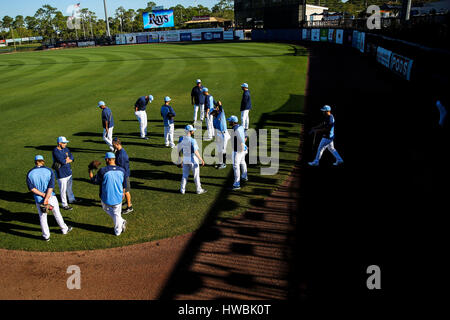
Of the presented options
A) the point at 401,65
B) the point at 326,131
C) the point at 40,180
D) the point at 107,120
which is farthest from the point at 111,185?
the point at 401,65

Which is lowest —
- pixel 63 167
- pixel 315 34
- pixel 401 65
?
pixel 63 167

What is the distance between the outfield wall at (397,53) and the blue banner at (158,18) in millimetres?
35884

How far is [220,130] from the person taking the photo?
36.0ft

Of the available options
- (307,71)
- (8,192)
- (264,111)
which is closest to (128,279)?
(8,192)

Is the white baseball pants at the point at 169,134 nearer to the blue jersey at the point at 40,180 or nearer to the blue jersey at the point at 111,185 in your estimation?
the blue jersey at the point at 111,185

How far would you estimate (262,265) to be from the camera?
6.41 meters

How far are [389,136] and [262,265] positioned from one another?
9106 mm

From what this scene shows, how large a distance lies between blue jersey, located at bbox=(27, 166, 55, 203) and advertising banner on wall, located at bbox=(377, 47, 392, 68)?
2395cm

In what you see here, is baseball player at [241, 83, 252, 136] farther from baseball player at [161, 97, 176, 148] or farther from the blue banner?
the blue banner

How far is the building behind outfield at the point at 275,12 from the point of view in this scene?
187 feet

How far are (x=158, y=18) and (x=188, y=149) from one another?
7270cm

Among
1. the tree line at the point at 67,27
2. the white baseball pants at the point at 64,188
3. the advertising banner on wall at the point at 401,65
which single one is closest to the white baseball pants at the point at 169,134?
the white baseball pants at the point at 64,188

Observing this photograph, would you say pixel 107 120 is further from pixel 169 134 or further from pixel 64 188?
pixel 64 188
